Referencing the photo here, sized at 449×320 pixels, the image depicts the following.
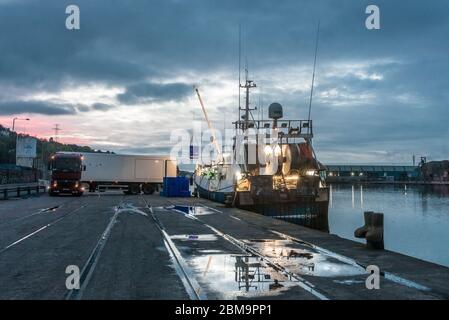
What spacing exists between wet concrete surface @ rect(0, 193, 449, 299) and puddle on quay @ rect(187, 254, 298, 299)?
0.02 m

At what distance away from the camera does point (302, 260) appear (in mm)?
12516

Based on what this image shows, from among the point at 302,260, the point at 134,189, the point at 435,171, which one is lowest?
the point at 302,260

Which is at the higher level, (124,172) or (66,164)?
(66,164)

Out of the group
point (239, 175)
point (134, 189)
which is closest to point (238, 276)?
point (239, 175)

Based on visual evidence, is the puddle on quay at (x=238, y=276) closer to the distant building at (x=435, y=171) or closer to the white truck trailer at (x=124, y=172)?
the white truck trailer at (x=124, y=172)

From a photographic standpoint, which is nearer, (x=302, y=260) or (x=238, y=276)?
(x=238, y=276)

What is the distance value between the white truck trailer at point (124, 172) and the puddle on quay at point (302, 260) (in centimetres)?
4058

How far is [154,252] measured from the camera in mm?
13461

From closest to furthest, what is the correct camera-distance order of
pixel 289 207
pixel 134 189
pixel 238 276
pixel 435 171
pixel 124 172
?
pixel 238 276
pixel 289 207
pixel 124 172
pixel 134 189
pixel 435 171

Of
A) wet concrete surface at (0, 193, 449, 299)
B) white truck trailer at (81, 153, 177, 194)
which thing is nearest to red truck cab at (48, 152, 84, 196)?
white truck trailer at (81, 153, 177, 194)

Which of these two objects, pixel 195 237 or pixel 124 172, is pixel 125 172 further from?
pixel 195 237

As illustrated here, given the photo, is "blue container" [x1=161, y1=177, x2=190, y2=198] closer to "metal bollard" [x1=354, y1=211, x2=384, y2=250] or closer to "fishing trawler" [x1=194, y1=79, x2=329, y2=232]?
"fishing trawler" [x1=194, y1=79, x2=329, y2=232]

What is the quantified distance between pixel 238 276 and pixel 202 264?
5.47ft
